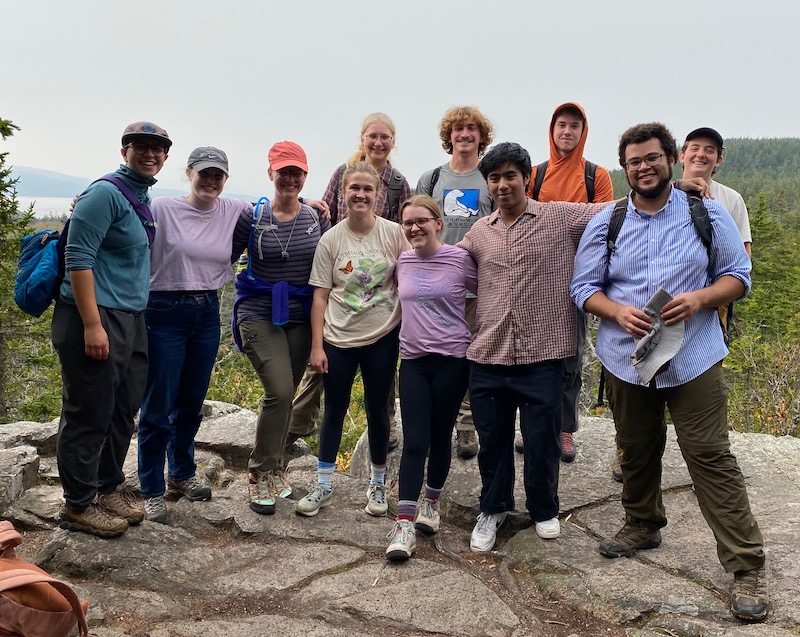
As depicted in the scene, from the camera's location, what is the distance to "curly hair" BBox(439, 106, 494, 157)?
527cm

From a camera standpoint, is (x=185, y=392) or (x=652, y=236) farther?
(x=185, y=392)

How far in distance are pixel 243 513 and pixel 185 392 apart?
107 centimetres

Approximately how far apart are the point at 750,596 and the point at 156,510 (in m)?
4.06

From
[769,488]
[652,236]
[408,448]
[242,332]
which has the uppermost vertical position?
[652,236]

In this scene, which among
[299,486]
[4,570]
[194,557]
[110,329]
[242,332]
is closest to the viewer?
[4,570]

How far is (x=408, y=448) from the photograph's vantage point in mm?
4465

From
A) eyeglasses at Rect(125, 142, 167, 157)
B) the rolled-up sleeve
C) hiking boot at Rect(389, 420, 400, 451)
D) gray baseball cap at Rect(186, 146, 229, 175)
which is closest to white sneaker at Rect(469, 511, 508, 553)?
hiking boot at Rect(389, 420, 400, 451)

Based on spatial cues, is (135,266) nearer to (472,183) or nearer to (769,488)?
(472,183)

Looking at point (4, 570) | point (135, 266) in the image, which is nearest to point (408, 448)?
point (135, 266)

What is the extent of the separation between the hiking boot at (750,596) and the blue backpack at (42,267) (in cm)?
437

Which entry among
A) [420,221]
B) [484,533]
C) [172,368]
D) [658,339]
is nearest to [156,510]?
[172,368]

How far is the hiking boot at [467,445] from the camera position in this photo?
5918 millimetres

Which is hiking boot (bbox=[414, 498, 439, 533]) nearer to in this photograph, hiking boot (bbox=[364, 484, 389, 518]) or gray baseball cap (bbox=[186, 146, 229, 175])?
hiking boot (bbox=[364, 484, 389, 518])

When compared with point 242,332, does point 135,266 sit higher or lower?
higher
